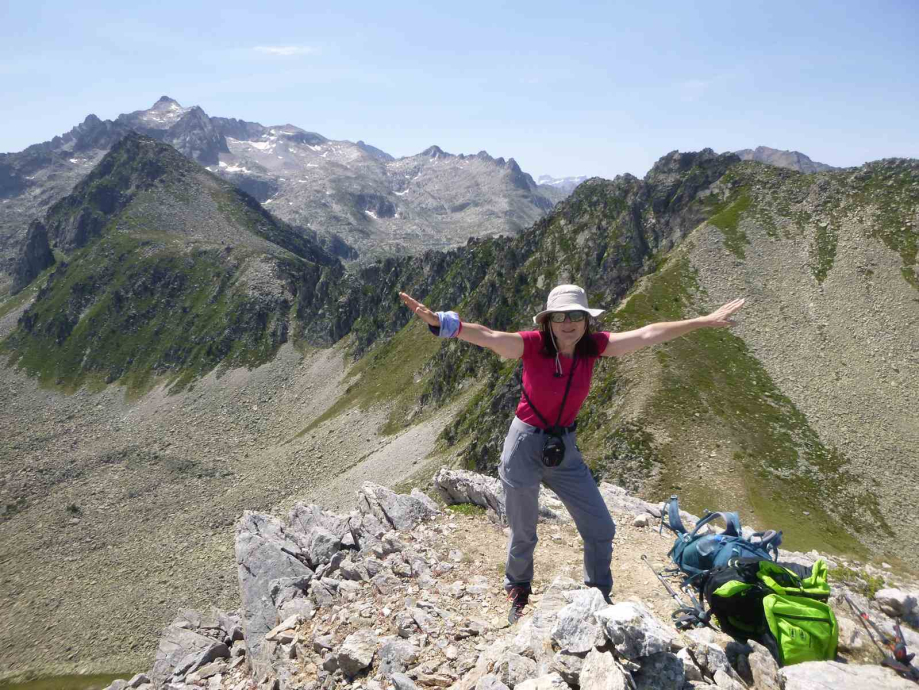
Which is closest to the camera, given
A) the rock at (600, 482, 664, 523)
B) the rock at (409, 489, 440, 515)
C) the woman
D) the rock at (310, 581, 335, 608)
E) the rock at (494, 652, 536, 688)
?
the rock at (494, 652, 536, 688)

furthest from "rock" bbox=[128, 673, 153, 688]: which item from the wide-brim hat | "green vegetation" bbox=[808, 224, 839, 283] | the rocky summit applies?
"green vegetation" bbox=[808, 224, 839, 283]

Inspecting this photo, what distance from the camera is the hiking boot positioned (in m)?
9.46

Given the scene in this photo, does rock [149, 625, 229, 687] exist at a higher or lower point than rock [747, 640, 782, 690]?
lower

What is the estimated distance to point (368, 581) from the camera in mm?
12703

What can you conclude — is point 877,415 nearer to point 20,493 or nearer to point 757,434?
point 757,434

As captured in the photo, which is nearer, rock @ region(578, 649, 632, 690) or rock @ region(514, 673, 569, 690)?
rock @ region(578, 649, 632, 690)

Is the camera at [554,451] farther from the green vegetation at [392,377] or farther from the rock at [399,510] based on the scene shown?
the green vegetation at [392,377]

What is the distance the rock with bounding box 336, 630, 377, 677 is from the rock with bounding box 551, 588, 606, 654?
4.08 m

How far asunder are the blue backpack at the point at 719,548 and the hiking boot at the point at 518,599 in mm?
3037

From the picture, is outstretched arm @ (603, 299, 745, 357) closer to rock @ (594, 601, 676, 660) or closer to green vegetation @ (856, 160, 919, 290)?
rock @ (594, 601, 676, 660)

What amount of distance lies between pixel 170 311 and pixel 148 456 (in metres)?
73.2

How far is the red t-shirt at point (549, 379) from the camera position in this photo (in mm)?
8219

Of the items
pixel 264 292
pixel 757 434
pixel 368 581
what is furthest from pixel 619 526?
pixel 264 292

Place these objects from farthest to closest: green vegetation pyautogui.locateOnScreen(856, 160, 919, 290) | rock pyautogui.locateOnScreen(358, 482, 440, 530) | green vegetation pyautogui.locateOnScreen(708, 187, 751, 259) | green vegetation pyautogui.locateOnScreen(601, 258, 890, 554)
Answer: green vegetation pyautogui.locateOnScreen(708, 187, 751, 259) < green vegetation pyautogui.locateOnScreen(856, 160, 919, 290) < green vegetation pyautogui.locateOnScreen(601, 258, 890, 554) < rock pyautogui.locateOnScreen(358, 482, 440, 530)
